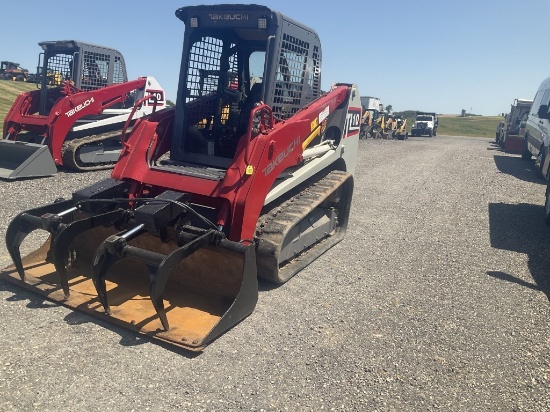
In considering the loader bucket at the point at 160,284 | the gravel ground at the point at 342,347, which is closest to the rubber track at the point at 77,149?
the gravel ground at the point at 342,347

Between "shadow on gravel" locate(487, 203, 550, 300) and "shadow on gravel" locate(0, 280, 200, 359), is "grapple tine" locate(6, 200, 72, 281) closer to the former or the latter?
"shadow on gravel" locate(0, 280, 200, 359)

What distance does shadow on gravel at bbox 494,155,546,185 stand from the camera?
1350cm

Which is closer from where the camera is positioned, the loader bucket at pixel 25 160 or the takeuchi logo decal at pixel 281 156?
the takeuchi logo decal at pixel 281 156

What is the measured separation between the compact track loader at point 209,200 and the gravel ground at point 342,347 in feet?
0.82

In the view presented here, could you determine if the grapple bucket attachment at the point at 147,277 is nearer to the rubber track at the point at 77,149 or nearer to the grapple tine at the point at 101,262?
the grapple tine at the point at 101,262

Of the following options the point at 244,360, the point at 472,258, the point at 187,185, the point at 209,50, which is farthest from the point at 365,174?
the point at 244,360

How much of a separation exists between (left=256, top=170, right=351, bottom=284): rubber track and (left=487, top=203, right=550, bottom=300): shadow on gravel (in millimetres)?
2278

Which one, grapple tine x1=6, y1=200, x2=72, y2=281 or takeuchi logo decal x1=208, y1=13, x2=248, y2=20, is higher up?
takeuchi logo decal x1=208, y1=13, x2=248, y2=20

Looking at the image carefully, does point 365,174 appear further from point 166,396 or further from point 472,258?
point 166,396

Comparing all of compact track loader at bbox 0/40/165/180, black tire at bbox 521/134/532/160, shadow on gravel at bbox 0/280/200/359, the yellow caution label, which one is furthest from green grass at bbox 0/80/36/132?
black tire at bbox 521/134/532/160

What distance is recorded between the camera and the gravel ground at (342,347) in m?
3.22

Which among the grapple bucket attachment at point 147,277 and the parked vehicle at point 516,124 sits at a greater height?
the parked vehicle at point 516,124

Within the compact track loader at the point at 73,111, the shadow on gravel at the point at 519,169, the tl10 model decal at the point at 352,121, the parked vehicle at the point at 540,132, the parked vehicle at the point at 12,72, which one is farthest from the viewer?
the parked vehicle at the point at 12,72

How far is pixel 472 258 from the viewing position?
6.37 metres
